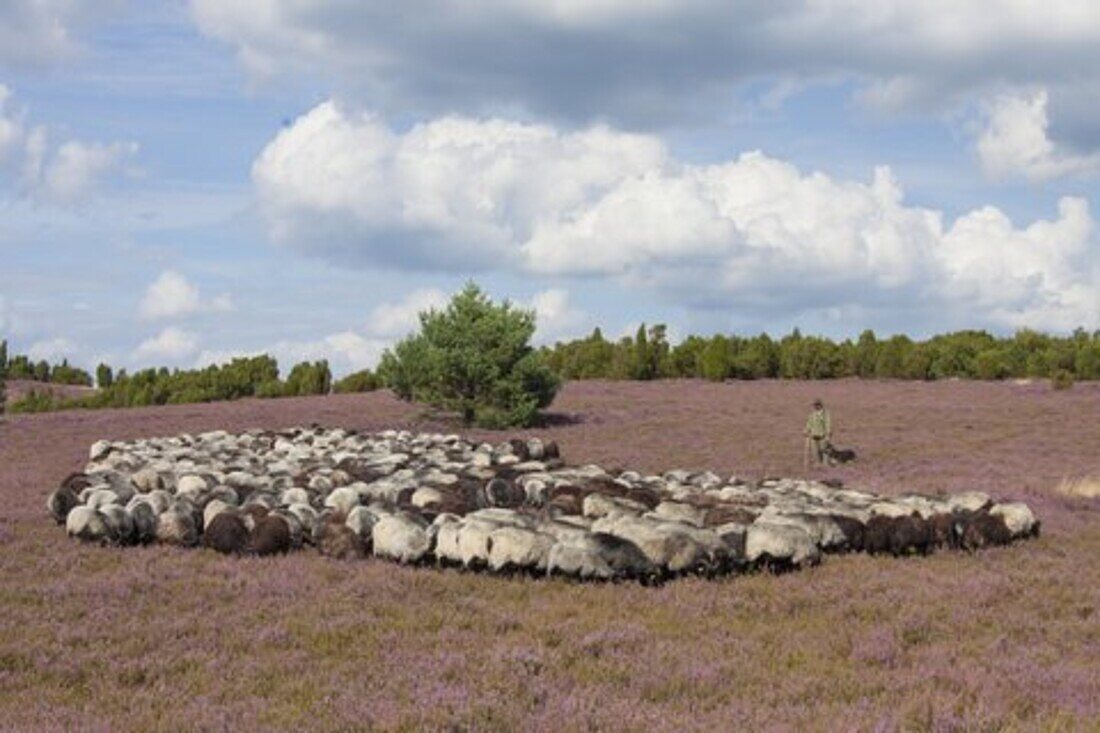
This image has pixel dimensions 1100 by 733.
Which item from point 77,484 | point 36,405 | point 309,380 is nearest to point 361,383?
point 309,380

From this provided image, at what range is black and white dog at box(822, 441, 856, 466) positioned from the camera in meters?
32.2

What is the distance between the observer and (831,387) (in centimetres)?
6775

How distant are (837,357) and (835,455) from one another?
156ft

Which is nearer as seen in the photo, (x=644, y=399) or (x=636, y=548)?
(x=636, y=548)

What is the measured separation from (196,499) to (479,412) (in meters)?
27.1

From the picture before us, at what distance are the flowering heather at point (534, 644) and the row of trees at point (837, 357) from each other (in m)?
57.8

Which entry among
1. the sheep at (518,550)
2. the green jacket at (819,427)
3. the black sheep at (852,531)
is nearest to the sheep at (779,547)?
the black sheep at (852,531)

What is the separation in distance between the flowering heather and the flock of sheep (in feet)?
1.39

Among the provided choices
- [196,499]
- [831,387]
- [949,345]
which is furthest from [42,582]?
[949,345]

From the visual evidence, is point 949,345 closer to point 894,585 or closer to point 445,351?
point 445,351

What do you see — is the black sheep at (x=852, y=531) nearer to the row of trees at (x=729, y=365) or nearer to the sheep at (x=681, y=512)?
the sheep at (x=681, y=512)

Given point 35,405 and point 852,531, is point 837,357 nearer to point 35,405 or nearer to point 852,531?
point 35,405

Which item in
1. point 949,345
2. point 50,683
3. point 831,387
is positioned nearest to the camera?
point 50,683

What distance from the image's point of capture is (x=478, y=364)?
4344cm
